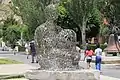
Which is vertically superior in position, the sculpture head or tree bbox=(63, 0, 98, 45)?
tree bbox=(63, 0, 98, 45)

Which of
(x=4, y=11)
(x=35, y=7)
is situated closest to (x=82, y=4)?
(x=35, y=7)

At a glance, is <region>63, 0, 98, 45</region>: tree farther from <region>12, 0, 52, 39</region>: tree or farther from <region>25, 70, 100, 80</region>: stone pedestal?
<region>25, 70, 100, 80</region>: stone pedestal

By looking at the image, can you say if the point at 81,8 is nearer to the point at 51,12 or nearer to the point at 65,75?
the point at 51,12

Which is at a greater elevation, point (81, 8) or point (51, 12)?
point (81, 8)

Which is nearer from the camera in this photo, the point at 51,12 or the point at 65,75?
the point at 65,75

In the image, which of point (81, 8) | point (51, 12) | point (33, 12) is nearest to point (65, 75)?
point (51, 12)

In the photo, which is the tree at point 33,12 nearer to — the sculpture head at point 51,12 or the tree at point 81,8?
the tree at point 81,8

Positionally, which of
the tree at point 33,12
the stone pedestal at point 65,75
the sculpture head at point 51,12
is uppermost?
the tree at point 33,12

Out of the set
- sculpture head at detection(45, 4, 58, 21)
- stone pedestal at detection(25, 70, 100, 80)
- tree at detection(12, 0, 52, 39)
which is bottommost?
stone pedestal at detection(25, 70, 100, 80)

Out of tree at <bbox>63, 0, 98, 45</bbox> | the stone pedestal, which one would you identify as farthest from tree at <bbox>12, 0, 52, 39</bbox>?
the stone pedestal

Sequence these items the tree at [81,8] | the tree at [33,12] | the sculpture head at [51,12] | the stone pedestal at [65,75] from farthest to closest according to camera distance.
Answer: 1. the tree at [81,8]
2. the tree at [33,12]
3. the sculpture head at [51,12]
4. the stone pedestal at [65,75]

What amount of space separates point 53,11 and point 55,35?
0.91m

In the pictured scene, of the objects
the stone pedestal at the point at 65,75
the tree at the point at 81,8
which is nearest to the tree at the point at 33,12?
the tree at the point at 81,8

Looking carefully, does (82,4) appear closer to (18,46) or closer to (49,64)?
(18,46)
